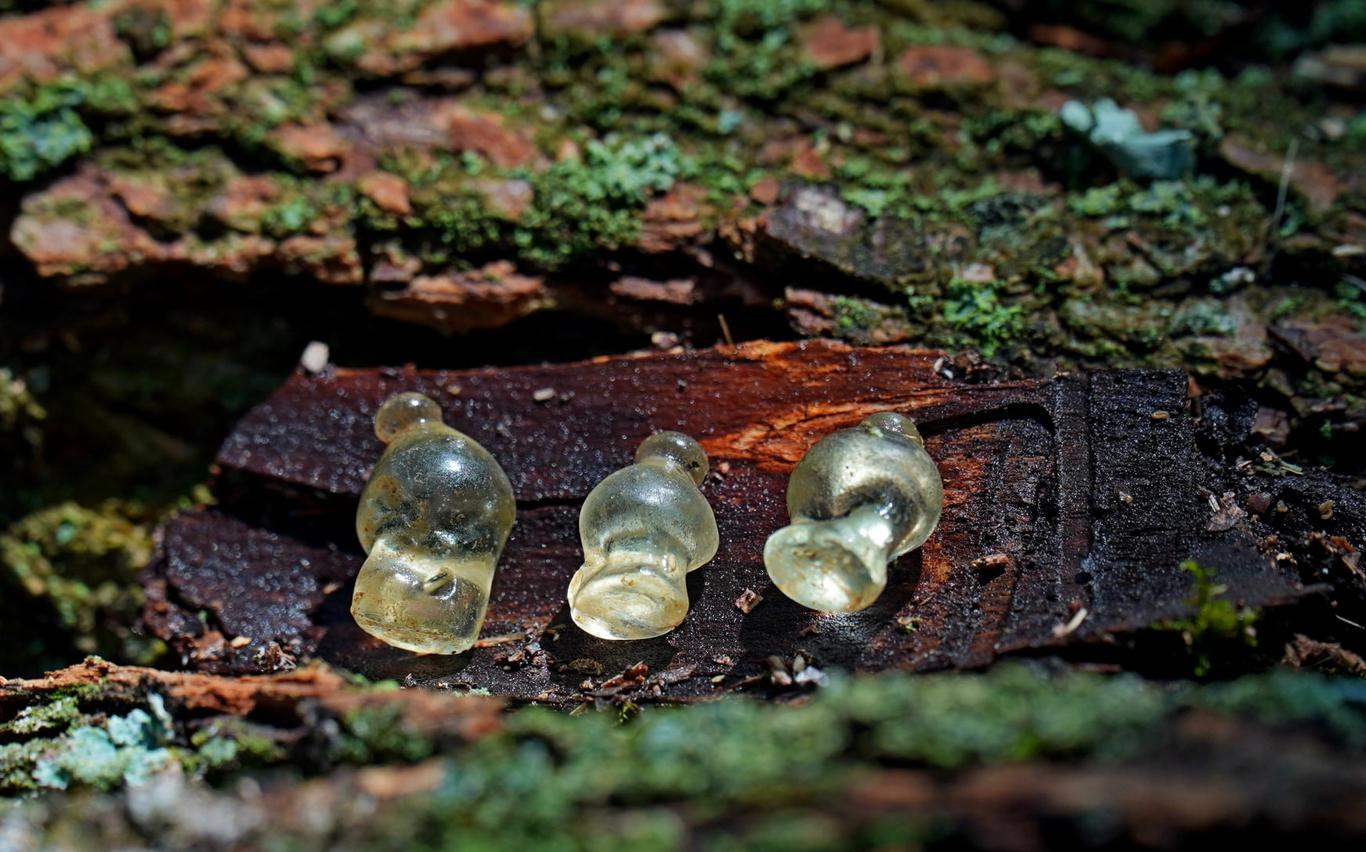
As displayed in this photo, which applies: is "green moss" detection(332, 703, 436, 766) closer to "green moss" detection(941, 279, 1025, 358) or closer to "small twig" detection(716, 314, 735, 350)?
"small twig" detection(716, 314, 735, 350)

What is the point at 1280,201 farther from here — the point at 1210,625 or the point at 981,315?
the point at 1210,625

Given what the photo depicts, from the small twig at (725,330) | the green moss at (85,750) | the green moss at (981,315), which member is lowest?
the green moss at (85,750)

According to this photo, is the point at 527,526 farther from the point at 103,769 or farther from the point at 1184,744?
the point at 1184,744

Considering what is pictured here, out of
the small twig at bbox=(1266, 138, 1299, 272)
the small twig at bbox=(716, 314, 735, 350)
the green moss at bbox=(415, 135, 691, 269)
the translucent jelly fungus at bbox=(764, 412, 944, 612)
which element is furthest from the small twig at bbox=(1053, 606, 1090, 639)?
the green moss at bbox=(415, 135, 691, 269)

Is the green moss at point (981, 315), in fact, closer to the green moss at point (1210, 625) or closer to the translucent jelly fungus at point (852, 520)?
the translucent jelly fungus at point (852, 520)

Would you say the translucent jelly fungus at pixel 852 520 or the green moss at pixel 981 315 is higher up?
the green moss at pixel 981 315

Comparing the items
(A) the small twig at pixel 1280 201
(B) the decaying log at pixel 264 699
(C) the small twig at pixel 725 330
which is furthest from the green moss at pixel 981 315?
(B) the decaying log at pixel 264 699
